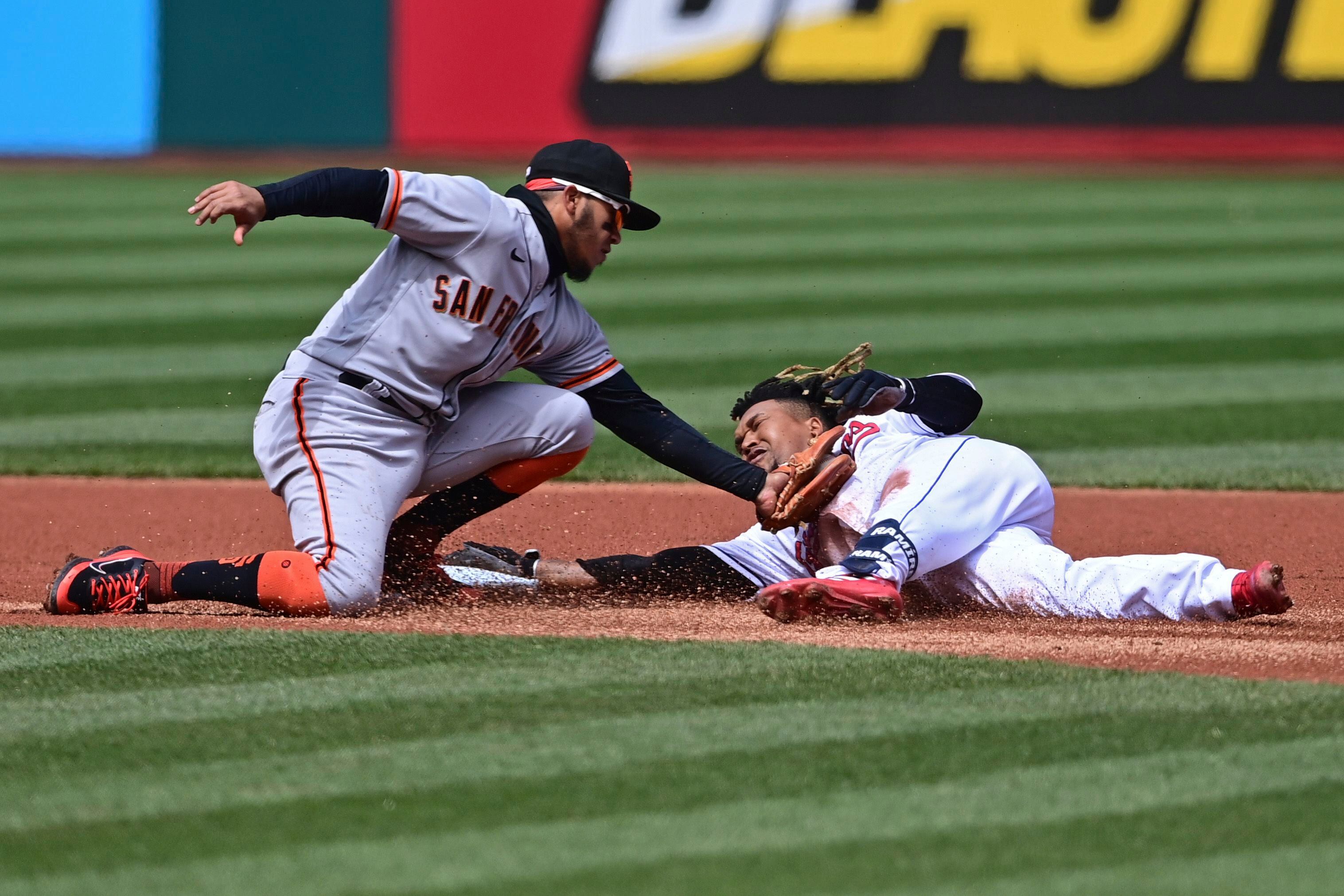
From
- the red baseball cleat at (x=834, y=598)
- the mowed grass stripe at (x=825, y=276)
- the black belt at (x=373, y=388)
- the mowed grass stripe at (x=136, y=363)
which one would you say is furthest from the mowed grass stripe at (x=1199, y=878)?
the mowed grass stripe at (x=825, y=276)

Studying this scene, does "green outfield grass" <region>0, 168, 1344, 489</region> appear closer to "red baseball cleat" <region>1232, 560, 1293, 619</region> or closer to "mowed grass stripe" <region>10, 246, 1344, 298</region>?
"mowed grass stripe" <region>10, 246, 1344, 298</region>

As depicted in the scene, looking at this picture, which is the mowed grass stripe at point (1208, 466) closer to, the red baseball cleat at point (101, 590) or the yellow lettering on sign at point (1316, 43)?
the red baseball cleat at point (101, 590)

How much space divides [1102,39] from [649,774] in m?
16.4

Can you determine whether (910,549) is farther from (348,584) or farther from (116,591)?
(116,591)

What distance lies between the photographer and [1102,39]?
18203 millimetres

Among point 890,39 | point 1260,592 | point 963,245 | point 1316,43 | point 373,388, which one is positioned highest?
point 1316,43

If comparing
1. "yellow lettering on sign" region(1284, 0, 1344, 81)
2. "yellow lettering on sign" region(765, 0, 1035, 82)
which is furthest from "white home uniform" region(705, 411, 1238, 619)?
"yellow lettering on sign" region(1284, 0, 1344, 81)

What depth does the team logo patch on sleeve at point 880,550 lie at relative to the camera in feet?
14.6

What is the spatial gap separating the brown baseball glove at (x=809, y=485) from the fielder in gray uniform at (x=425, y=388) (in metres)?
0.05

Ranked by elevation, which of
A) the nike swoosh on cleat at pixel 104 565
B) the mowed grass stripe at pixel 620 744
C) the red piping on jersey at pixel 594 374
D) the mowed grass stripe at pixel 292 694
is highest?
the red piping on jersey at pixel 594 374

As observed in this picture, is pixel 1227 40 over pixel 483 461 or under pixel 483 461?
over

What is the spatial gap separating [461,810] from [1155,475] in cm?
494

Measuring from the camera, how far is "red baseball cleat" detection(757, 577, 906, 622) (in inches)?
171

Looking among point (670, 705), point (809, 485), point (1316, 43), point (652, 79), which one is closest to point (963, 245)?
point (1316, 43)
